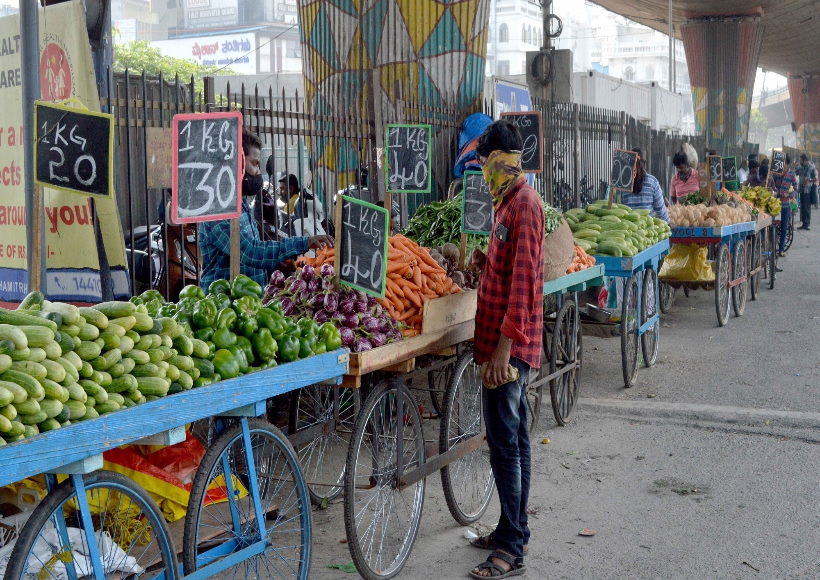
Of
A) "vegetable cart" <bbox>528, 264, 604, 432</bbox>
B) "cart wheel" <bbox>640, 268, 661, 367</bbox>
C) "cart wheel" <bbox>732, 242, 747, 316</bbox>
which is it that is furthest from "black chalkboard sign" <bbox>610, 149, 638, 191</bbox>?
"vegetable cart" <bbox>528, 264, 604, 432</bbox>

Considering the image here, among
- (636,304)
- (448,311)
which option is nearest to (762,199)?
(636,304)

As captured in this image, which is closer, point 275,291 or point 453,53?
point 275,291

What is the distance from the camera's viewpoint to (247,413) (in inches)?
140

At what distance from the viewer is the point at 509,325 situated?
4.38 metres

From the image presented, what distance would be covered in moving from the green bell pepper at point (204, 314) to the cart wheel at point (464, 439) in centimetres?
155

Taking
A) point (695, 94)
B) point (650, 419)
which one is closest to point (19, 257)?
point (650, 419)

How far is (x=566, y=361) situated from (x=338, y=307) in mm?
2890

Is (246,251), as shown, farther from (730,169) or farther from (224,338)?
(730,169)

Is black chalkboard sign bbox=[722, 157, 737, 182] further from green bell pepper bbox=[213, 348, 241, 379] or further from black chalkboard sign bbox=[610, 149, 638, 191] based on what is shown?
green bell pepper bbox=[213, 348, 241, 379]

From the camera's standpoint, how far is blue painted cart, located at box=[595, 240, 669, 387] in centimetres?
784

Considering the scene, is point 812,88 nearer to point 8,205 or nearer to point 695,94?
point 695,94

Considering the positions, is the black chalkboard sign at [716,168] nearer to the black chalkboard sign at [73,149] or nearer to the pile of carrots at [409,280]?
the pile of carrots at [409,280]

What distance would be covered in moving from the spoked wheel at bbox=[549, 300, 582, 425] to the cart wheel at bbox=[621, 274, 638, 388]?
0.85 metres

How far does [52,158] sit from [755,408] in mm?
5705
